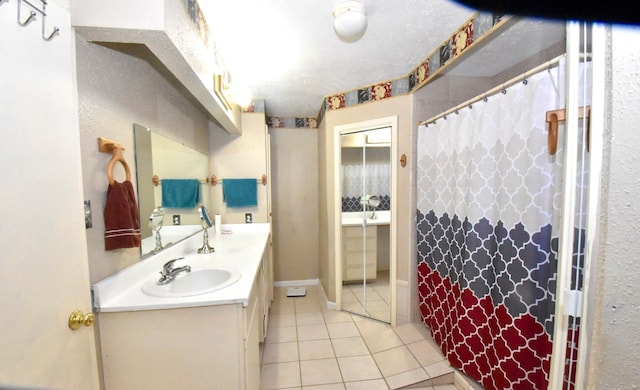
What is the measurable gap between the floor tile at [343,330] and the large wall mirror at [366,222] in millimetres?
234

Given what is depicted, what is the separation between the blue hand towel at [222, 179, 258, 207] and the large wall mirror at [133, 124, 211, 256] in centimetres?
41

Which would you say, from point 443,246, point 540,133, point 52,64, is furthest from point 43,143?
point 443,246

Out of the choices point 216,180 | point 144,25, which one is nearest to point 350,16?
point 144,25

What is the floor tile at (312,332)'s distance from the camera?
6.58 ft

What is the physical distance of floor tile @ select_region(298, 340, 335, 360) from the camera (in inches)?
70.2

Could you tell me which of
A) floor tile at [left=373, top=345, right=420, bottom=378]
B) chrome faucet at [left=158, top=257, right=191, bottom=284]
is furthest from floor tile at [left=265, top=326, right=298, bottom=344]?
chrome faucet at [left=158, top=257, right=191, bottom=284]

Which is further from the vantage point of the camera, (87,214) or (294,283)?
(294,283)

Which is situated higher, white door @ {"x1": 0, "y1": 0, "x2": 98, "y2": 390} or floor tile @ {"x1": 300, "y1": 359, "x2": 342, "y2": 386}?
white door @ {"x1": 0, "y1": 0, "x2": 98, "y2": 390}

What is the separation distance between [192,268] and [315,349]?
3.89ft

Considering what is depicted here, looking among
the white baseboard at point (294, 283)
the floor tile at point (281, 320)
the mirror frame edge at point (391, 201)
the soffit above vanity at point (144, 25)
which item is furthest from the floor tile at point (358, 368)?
the soffit above vanity at point (144, 25)

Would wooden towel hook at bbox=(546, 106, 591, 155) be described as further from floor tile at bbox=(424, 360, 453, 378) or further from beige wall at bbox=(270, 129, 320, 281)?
beige wall at bbox=(270, 129, 320, 281)

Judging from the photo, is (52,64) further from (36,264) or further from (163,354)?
(163,354)

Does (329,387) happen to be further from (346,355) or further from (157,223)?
(157,223)

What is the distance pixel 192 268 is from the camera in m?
1.40
